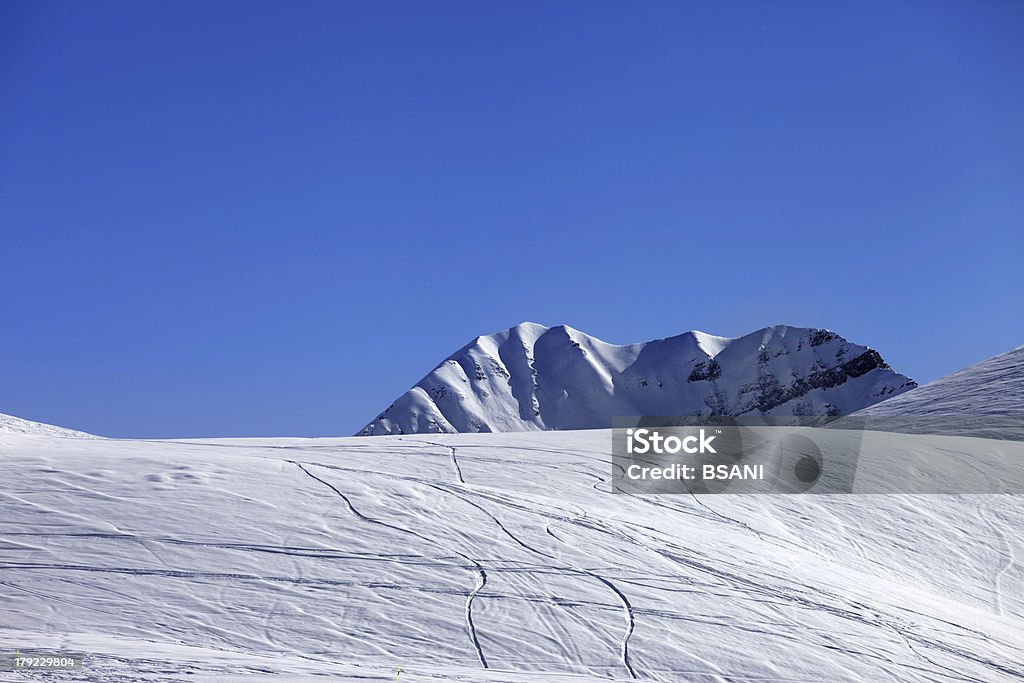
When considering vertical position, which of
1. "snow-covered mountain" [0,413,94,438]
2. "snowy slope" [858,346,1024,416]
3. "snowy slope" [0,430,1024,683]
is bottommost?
"snowy slope" [0,430,1024,683]

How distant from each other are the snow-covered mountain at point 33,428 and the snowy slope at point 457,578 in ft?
29.7

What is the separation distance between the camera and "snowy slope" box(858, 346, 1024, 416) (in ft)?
106

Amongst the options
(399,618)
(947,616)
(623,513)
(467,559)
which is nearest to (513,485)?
(623,513)

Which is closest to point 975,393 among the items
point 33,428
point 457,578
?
point 457,578

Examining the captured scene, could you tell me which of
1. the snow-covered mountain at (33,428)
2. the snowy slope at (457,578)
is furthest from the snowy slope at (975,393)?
the snow-covered mountain at (33,428)

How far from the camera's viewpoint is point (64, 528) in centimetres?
1271

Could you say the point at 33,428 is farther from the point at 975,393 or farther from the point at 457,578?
the point at 975,393

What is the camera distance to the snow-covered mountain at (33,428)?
25.2m

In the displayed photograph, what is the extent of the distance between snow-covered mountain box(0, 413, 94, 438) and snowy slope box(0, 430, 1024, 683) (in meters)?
9.05

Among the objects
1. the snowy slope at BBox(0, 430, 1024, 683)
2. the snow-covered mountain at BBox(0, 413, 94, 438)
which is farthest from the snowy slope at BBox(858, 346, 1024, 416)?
the snow-covered mountain at BBox(0, 413, 94, 438)

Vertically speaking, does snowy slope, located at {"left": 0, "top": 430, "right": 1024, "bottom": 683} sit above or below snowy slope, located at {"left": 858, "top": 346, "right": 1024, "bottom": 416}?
below

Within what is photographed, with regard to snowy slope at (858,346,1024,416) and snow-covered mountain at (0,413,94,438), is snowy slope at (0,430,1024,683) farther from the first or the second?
snowy slope at (858,346,1024,416)

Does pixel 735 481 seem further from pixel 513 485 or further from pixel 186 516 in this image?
pixel 186 516

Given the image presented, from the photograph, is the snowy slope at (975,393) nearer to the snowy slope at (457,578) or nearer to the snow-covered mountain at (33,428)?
the snowy slope at (457,578)
